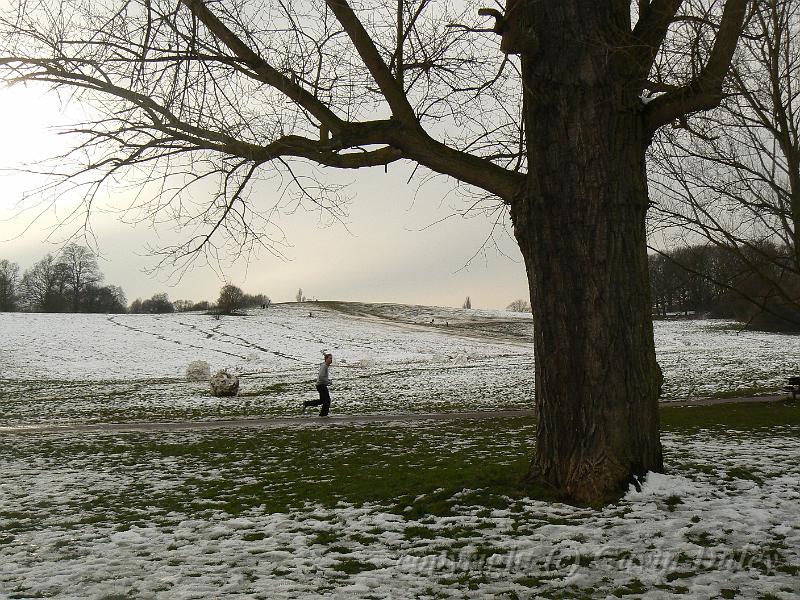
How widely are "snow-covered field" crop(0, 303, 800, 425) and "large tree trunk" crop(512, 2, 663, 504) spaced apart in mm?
11364

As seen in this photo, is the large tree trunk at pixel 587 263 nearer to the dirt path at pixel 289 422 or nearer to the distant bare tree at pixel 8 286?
the dirt path at pixel 289 422

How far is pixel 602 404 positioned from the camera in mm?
6297

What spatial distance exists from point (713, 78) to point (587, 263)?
2298mm

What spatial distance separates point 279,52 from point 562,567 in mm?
6358

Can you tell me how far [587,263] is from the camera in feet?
20.8

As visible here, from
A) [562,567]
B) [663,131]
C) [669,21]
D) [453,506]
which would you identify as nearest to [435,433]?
[453,506]

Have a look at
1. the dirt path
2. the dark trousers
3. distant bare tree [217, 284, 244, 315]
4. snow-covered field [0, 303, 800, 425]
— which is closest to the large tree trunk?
the dirt path

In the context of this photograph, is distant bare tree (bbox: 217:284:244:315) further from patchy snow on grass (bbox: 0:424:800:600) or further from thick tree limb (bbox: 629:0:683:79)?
thick tree limb (bbox: 629:0:683:79)

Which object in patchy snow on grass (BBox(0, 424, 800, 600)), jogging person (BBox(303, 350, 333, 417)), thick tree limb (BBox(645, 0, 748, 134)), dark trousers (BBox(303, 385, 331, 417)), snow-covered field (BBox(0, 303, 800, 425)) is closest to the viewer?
patchy snow on grass (BBox(0, 424, 800, 600))

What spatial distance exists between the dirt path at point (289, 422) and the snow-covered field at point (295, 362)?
4.87 ft

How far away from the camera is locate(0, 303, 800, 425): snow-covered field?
2022cm

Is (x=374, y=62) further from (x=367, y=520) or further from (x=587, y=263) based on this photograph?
(x=367, y=520)

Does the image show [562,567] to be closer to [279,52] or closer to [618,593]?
[618,593]

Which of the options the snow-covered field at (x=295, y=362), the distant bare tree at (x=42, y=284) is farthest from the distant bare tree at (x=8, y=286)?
the snow-covered field at (x=295, y=362)
